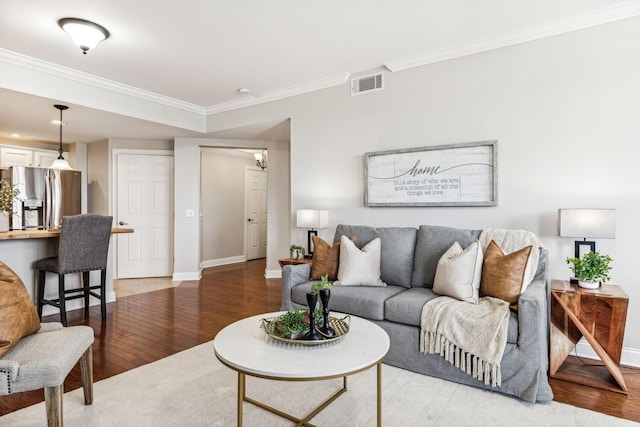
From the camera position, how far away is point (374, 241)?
3.27 metres

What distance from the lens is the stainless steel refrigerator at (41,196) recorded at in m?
5.13

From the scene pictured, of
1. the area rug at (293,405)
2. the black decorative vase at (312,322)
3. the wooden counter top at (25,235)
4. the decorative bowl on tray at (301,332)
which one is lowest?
the area rug at (293,405)

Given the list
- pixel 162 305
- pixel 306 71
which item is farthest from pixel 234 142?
pixel 162 305

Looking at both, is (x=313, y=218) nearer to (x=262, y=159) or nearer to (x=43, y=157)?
(x=262, y=159)

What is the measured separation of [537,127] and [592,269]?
1.20 meters

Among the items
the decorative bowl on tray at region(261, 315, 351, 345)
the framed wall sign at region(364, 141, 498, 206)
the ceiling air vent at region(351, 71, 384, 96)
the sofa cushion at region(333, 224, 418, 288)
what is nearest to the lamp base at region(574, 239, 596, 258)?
the framed wall sign at region(364, 141, 498, 206)

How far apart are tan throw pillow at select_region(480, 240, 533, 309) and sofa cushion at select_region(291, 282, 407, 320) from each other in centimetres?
68

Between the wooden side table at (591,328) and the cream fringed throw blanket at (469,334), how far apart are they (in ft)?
1.51

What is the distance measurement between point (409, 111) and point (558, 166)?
1383 millimetres

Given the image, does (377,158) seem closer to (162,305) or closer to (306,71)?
(306,71)

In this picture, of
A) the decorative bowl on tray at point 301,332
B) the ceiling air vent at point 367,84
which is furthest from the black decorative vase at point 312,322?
the ceiling air vent at point 367,84

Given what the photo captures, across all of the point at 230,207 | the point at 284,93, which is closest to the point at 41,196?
the point at 230,207

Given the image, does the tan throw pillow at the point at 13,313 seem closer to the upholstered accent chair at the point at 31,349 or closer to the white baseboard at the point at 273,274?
the upholstered accent chair at the point at 31,349

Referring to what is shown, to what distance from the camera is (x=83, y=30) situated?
2.86 meters
